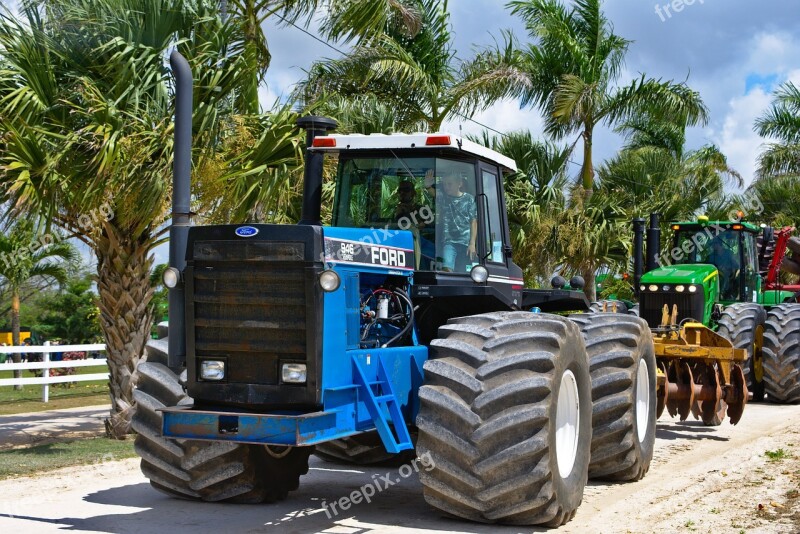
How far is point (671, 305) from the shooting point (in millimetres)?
15062

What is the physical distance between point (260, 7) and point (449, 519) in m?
8.24

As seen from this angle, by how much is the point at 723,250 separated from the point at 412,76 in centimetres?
613

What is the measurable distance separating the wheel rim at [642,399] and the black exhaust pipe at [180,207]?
4.38 meters

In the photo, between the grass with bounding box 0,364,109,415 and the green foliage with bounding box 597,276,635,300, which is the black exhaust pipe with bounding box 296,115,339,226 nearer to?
the grass with bounding box 0,364,109,415

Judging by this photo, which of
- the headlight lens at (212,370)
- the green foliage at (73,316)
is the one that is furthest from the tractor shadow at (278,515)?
the green foliage at (73,316)

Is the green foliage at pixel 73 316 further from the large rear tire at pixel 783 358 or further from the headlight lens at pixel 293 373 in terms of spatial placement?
the headlight lens at pixel 293 373

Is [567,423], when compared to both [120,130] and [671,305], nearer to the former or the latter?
[120,130]

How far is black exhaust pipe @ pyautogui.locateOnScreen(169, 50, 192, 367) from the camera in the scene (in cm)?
680

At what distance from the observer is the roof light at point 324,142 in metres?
8.07

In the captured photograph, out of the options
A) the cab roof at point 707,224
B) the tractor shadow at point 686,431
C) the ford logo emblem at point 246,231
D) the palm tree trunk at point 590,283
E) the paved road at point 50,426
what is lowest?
the paved road at point 50,426

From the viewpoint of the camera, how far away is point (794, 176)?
31516 millimetres

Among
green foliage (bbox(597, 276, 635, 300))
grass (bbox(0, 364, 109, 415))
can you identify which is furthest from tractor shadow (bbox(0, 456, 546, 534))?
green foliage (bbox(597, 276, 635, 300))

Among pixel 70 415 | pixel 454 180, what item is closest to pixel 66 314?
pixel 70 415

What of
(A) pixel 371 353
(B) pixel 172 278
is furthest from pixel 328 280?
(B) pixel 172 278
